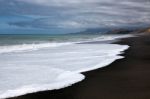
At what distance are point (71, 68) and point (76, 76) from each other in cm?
189

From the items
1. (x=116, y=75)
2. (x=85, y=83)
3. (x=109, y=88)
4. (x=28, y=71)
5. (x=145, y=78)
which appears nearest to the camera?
(x=109, y=88)

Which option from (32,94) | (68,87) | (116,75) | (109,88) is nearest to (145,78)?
(116,75)

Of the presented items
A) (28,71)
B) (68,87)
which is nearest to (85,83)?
(68,87)

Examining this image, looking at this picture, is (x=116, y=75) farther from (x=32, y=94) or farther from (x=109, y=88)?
(x=32, y=94)

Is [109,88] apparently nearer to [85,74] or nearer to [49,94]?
[49,94]

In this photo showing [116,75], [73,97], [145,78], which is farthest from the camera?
[116,75]

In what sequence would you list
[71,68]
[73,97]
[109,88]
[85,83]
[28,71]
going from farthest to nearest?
[71,68]
[28,71]
[85,83]
[109,88]
[73,97]

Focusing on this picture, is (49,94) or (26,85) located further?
(26,85)

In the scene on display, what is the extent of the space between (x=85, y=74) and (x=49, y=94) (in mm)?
2889

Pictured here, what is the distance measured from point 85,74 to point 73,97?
310cm

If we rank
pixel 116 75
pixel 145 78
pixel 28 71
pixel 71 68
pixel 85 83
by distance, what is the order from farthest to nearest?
pixel 71 68 < pixel 28 71 < pixel 116 75 < pixel 145 78 < pixel 85 83

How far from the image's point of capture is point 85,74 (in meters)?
9.47

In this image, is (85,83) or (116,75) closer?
(85,83)

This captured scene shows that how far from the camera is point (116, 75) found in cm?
915
